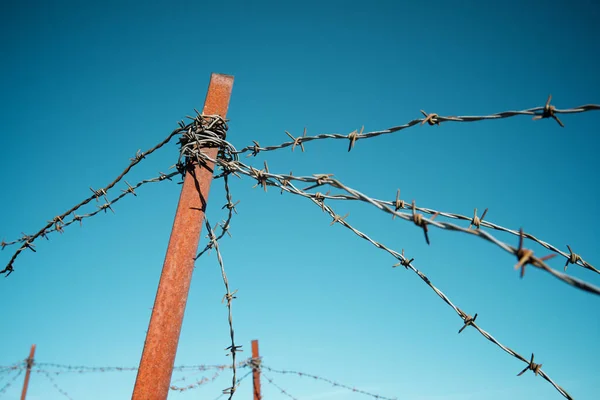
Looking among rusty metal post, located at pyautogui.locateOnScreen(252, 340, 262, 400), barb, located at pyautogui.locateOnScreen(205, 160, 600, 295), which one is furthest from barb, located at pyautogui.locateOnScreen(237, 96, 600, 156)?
rusty metal post, located at pyautogui.locateOnScreen(252, 340, 262, 400)

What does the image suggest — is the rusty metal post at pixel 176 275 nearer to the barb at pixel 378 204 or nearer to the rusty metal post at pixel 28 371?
the barb at pixel 378 204

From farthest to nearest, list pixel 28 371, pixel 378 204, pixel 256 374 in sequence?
pixel 28 371 → pixel 256 374 → pixel 378 204

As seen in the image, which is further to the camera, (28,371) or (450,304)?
(28,371)

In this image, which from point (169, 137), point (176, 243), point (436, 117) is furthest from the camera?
point (169, 137)

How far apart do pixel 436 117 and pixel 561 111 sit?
511 millimetres

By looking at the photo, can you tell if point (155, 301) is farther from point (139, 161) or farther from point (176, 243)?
point (139, 161)

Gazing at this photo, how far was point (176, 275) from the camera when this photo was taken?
234 cm

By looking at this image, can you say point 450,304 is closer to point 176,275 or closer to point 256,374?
point 176,275

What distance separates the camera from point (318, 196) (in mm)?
2449

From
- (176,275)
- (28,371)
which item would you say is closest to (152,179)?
(176,275)

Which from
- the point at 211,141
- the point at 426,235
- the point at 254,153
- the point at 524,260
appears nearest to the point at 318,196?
the point at 254,153

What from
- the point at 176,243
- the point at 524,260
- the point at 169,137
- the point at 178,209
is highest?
the point at 169,137

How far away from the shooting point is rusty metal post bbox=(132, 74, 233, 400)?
2.11 m

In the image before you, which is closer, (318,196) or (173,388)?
(173,388)
